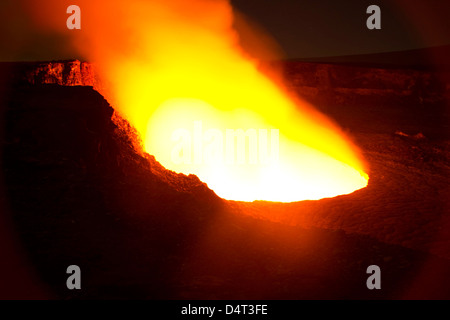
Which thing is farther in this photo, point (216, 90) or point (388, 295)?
point (216, 90)

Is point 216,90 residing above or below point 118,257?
above

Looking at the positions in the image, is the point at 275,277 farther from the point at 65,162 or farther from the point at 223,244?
the point at 65,162

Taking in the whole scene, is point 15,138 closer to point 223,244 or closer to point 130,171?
point 130,171

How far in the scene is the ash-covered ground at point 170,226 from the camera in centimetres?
507

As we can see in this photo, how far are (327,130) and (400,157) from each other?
3451 mm

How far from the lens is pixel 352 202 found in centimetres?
755

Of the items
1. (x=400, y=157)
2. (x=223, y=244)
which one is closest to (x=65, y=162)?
(x=223, y=244)

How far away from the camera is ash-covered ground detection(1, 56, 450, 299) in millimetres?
5074

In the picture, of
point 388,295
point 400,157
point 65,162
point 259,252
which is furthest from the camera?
point 400,157

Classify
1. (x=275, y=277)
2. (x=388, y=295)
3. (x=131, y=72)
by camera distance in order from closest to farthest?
1. (x=388, y=295)
2. (x=275, y=277)
3. (x=131, y=72)

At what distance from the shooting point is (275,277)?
522 cm

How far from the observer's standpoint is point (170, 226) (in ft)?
20.0

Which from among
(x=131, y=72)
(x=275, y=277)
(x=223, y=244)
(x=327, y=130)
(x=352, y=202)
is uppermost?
(x=131, y=72)
